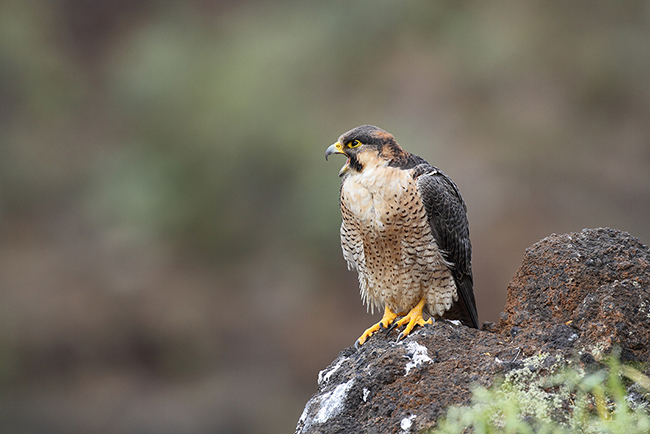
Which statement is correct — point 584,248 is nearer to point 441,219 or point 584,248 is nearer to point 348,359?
point 441,219

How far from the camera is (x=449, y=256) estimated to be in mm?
3287

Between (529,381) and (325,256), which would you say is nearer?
(529,381)

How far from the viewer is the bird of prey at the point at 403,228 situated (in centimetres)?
317

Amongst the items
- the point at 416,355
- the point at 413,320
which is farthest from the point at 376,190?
the point at 416,355

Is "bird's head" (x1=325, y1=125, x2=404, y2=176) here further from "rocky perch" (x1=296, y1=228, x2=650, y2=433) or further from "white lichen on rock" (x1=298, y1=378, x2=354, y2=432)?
"white lichen on rock" (x1=298, y1=378, x2=354, y2=432)

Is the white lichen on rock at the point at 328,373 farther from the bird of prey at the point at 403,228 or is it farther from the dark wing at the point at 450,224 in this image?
the dark wing at the point at 450,224

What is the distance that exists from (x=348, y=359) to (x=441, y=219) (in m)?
0.89

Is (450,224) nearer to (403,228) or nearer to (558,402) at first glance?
(403,228)

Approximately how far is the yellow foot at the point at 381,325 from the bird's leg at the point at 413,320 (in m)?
0.09

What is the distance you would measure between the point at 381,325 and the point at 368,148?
940mm

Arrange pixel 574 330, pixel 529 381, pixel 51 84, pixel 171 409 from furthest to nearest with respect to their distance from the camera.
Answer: pixel 51 84 → pixel 171 409 → pixel 574 330 → pixel 529 381

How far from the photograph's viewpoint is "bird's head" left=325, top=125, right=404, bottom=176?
3223 mm

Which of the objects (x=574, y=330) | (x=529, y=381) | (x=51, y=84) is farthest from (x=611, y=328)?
(x=51, y=84)

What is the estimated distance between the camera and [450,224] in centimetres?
327
